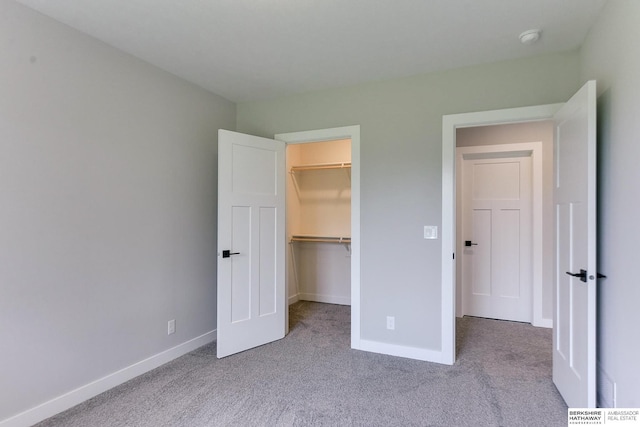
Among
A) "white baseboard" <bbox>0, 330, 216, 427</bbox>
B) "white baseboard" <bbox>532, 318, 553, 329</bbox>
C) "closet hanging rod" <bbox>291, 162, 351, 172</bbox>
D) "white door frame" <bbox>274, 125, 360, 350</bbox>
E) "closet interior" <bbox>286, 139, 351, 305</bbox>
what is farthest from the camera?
"closet interior" <bbox>286, 139, 351, 305</bbox>

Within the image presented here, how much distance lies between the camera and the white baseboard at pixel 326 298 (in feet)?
15.3

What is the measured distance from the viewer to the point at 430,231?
285 cm

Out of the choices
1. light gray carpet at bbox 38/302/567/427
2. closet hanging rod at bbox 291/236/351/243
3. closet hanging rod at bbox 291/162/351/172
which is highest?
closet hanging rod at bbox 291/162/351/172

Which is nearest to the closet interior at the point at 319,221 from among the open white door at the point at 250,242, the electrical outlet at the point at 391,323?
the open white door at the point at 250,242

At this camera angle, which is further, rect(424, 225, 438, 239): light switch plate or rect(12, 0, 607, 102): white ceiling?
rect(424, 225, 438, 239): light switch plate

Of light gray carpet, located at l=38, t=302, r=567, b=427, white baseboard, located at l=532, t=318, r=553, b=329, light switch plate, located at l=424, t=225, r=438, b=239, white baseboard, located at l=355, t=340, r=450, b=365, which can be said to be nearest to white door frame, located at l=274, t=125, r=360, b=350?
white baseboard, located at l=355, t=340, r=450, b=365

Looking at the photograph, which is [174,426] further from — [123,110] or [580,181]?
[580,181]

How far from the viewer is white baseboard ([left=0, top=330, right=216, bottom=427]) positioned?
1.95m

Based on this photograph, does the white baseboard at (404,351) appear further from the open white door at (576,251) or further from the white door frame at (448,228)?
the open white door at (576,251)

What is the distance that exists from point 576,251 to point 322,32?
212cm

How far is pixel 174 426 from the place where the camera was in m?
1.96

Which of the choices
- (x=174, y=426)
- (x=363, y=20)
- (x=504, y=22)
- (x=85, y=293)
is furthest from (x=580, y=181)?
(x=85, y=293)

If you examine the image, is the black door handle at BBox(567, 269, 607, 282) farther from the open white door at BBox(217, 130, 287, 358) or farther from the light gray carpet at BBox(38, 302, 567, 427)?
the open white door at BBox(217, 130, 287, 358)

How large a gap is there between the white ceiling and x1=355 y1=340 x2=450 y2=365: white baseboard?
2.42 m
